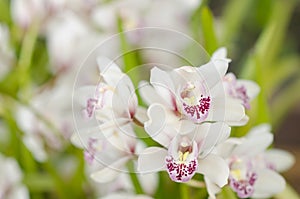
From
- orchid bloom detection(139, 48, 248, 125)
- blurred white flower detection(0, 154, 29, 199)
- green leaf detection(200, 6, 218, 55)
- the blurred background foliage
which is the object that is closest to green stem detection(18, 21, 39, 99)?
the blurred background foliage

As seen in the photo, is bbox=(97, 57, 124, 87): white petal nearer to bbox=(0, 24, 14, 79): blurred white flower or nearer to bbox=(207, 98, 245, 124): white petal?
bbox=(207, 98, 245, 124): white petal

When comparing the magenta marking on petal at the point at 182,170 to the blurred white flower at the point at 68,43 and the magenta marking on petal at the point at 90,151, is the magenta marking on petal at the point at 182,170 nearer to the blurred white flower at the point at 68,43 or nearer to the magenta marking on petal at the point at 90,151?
the magenta marking on petal at the point at 90,151

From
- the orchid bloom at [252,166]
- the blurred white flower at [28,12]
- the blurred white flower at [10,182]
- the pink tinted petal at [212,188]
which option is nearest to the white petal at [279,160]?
the orchid bloom at [252,166]

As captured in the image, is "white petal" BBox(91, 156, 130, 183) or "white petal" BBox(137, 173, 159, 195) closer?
"white petal" BBox(91, 156, 130, 183)

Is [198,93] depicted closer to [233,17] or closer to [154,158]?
[154,158]

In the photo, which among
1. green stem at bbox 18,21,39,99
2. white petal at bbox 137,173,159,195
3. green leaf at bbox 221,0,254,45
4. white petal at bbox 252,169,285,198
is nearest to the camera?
white petal at bbox 252,169,285,198

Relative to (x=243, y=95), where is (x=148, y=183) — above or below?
below

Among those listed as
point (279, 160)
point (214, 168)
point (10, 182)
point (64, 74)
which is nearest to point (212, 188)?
point (214, 168)
